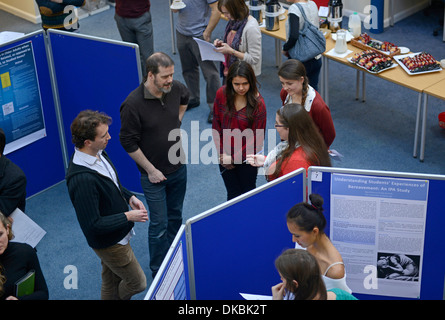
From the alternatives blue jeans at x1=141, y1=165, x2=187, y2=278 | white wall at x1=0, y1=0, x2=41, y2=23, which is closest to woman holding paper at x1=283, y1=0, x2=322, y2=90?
blue jeans at x1=141, y1=165, x2=187, y2=278

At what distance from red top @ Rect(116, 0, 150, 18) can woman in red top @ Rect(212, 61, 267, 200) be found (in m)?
2.31

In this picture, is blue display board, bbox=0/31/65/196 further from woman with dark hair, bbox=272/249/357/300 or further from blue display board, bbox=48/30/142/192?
woman with dark hair, bbox=272/249/357/300

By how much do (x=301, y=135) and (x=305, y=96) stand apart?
780mm

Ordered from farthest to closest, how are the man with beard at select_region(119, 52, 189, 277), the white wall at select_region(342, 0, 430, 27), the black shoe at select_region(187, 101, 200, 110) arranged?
the white wall at select_region(342, 0, 430, 27), the black shoe at select_region(187, 101, 200, 110), the man with beard at select_region(119, 52, 189, 277)

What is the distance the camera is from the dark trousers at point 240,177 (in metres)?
4.12

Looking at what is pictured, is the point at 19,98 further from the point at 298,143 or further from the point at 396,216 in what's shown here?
the point at 396,216

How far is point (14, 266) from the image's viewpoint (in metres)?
2.80

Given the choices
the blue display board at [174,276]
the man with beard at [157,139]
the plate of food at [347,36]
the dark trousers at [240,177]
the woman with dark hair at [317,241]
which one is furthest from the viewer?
the plate of food at [347,36]

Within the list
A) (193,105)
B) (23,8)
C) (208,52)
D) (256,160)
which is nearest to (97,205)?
(256,160)

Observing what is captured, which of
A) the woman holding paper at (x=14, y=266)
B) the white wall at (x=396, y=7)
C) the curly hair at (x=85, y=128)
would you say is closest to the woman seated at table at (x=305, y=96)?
the curly hair at (x=85, y=128)

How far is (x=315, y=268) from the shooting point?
7.75 ft

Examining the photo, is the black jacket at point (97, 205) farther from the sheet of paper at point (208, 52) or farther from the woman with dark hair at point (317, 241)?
the sheet of paper at point (208, 52)

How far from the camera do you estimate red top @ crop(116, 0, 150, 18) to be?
5.91 meters

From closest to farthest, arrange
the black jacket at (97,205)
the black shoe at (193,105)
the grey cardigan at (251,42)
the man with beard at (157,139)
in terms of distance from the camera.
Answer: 1. the black jacket at (97,205)
2. the man with beard at (157,139)
3. the grey cardigan at (251,42)
4. the black shoe at (193,105)
